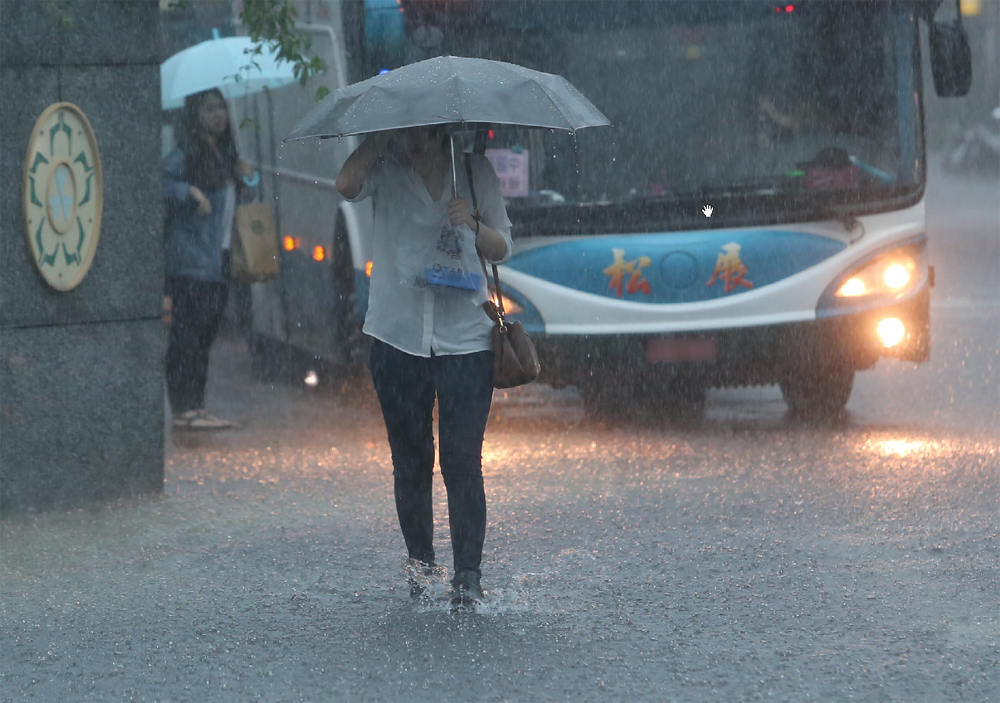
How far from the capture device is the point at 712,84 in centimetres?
932

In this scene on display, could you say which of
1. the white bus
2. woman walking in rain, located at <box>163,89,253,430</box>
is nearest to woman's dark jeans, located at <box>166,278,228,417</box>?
woman walking in rain, located at <box>163,89,253,430</box>

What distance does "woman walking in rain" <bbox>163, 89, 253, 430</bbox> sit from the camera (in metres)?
9.52

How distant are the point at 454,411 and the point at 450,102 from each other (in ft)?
3.29

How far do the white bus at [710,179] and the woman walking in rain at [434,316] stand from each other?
12.5 ft

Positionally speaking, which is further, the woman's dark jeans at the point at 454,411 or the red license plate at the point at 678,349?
the red license plate at the point at 678,349

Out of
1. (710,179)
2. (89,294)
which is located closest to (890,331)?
(710,179)

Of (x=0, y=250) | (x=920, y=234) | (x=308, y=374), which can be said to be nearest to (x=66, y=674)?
(x=0, y=250)

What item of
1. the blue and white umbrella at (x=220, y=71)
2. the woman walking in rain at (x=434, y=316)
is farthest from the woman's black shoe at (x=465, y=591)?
the blue and white umbrella at (x=220, y=71)

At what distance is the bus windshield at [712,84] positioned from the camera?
9273mm

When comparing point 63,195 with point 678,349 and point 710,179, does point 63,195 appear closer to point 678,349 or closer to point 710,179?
point 678,349

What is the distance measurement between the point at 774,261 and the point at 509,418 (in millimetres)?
1854

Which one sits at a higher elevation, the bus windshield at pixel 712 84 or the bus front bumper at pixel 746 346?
the bus windshield at pixel 712 84

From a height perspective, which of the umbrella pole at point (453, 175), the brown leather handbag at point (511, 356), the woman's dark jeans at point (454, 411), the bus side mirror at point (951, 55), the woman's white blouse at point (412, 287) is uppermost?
the bus side mirror at point (951, 55)

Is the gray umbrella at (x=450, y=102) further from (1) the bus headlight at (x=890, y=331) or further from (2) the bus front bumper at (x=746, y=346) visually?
(1) the bus headlight at (x=890, y=331)
